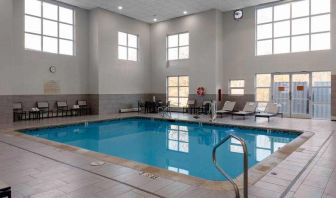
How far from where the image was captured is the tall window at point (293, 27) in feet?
30.5

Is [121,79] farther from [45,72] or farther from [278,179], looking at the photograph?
[278,179]

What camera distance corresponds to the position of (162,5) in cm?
1062

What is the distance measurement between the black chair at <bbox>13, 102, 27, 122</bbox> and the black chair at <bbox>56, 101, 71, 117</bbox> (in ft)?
4.23

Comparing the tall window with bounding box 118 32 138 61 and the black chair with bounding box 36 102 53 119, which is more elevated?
the tall window with bounding box 118 32 138 61

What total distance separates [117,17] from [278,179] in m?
10.7

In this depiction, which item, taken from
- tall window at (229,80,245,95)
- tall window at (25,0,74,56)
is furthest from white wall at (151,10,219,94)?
A: tall window at (25,0,74,56)

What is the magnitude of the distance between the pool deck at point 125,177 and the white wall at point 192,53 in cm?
728

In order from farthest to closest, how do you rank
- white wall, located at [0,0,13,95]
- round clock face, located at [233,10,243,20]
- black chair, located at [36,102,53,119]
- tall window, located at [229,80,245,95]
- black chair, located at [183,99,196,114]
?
black chair, located at [183,99,196,114] < tall window, located at [229,80,245,95] < round clock face, located at [233,10,243,20] < black chair, located at [36,102,53,119] < white wall, located at [0,0,13,95]

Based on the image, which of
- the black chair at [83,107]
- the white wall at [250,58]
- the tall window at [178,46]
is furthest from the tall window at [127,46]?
the white wall at [250,58]

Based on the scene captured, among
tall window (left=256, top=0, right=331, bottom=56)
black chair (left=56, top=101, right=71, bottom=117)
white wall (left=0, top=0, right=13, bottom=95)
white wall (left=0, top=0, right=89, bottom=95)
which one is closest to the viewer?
white wall (left=0, top=0, right=13, bottom=95)

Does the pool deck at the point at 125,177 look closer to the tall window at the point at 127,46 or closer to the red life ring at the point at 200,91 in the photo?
the red life ring at the point at 200,91

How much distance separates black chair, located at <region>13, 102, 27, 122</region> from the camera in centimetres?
884

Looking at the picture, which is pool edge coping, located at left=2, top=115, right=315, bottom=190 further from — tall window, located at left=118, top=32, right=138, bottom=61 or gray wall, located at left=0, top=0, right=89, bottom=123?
tall window, located at left=118, top=32, right=138, bottom=61

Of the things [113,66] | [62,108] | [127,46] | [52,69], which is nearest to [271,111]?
[113,66]
